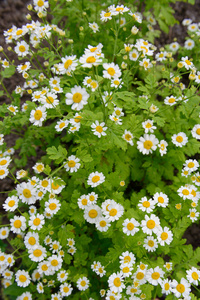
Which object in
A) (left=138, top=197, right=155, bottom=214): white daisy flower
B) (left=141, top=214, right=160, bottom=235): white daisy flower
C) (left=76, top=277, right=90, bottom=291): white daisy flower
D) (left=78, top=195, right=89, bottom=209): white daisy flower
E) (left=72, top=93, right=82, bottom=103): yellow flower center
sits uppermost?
(left=72, top=93, right=82, bottom=103): yellow flower center

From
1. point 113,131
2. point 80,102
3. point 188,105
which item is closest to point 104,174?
point 113,131

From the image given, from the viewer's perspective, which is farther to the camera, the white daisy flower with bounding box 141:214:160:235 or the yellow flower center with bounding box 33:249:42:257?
the yellow flower center with bounding box 33:249:42:257

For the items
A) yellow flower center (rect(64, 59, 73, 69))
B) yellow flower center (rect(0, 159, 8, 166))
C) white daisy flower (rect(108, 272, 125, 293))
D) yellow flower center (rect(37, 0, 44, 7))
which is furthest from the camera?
yellow flower center (rect(37, 0, 44, 7))

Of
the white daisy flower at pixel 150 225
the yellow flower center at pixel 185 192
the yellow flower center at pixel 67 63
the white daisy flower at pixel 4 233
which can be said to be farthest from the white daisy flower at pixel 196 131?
the white daisy flower at pixel 4 233

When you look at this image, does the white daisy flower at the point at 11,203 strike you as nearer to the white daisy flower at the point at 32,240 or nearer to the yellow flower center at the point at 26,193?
the yellow flower center at the point at 26,193

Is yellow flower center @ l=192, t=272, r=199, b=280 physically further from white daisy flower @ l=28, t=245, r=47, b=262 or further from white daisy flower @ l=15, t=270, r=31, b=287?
white daisy flower @ l=15, t=270, r=31, b=287

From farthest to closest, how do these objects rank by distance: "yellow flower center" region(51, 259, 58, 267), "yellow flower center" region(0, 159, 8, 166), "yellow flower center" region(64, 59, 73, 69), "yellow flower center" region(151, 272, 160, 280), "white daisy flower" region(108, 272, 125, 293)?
"yellow flower center" region(0, 159, 8, 166) → "yellow flower center" region(51, 259, 58, 267) → "yellow flower center" region(151, 272, 160, 280) → "white daisy flower" region(108, 272, 125, 293) → "yellow flower center" region(64, 59, 73, 69)

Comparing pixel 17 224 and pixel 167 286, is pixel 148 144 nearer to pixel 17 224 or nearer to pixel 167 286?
pixel 167 286

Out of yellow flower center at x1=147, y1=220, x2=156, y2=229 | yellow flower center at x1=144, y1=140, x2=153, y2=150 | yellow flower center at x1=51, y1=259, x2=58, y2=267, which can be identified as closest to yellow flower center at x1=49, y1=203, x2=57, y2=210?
yellow flower center at x1=51, y1=259, x2=58, y2=267

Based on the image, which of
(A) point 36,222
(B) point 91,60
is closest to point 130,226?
(A) point 36,222

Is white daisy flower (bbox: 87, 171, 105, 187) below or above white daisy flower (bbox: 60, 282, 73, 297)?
above

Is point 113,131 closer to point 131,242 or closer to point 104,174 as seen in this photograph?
point 104,174
